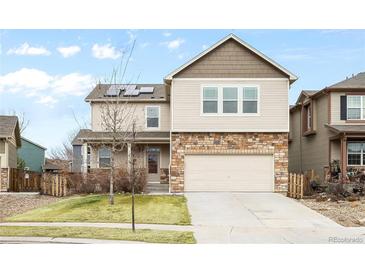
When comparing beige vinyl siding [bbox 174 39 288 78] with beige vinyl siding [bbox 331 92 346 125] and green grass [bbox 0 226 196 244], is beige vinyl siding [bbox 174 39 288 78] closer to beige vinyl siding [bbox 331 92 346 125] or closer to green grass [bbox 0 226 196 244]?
beige vinyl siding [bbox 331 92 346 125]

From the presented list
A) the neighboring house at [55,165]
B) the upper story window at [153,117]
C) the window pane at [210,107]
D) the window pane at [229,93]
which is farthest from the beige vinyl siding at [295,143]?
the neighboring house at [55,165]

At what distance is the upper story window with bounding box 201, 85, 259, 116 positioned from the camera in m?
25.9

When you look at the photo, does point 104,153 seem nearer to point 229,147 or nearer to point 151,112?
point 151,112

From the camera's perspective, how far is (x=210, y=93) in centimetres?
2602

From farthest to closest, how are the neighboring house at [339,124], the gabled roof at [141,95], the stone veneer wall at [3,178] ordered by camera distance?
the stone veneer wall at [3,178] < the gabled roof at [141,95] < the neighboring house at [339,124]

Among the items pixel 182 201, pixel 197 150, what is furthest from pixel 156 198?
pixel 197 150

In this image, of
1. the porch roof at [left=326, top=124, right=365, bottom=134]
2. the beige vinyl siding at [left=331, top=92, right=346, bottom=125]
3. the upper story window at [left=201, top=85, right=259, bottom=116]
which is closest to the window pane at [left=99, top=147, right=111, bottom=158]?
the upper story window at [left=201, top=85, right=259, bottom=116]

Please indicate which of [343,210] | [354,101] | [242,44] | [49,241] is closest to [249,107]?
[242,44]

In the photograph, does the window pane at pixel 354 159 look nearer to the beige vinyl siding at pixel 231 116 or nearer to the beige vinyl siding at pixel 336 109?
the beige vinyl siding at pixel 336 109

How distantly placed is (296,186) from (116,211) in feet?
27.6

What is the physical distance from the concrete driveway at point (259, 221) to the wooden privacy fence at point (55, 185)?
233 inches

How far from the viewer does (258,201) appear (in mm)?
22859

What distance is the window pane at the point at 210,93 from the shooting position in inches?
1023
